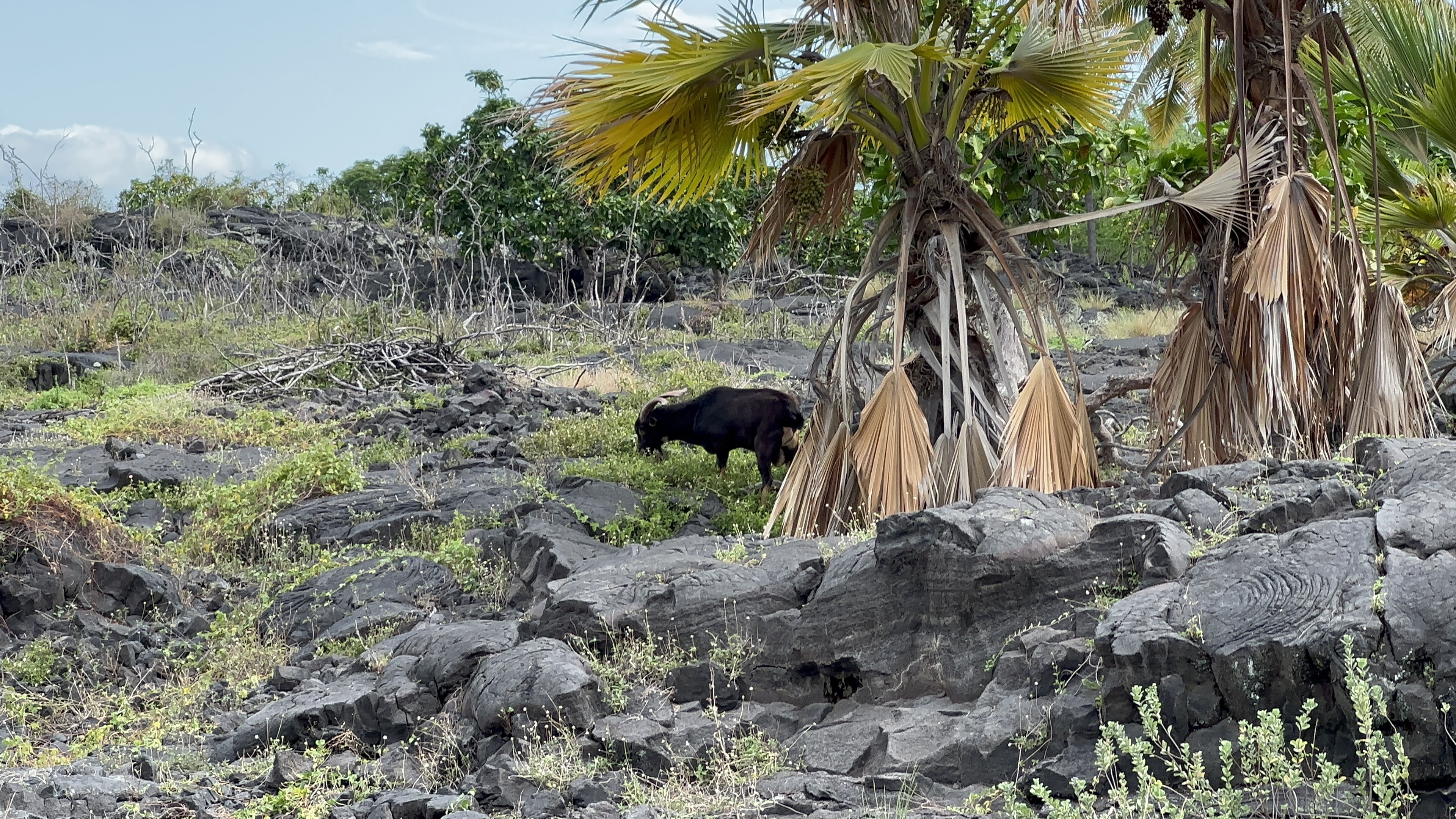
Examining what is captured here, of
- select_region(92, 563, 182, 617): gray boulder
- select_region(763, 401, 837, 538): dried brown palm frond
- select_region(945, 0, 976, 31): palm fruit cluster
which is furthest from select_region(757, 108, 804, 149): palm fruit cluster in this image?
select_region(92, 563, 182, 617): gray boulder

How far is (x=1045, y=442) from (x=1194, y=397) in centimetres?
132

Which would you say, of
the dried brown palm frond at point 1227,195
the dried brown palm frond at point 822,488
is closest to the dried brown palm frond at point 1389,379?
the dried brown palm frond at point 1227,195

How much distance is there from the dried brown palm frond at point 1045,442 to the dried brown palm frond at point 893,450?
47cm

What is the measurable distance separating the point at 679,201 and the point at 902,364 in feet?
7.82

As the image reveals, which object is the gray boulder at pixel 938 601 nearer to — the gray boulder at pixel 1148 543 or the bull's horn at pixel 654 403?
the gray boulder at pixel 1148 543

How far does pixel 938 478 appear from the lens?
8.00 meters

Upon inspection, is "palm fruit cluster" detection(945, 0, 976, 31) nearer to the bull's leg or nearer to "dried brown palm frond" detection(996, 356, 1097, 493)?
"dried brown palm frond" detection(996, 356, 1097, 493)

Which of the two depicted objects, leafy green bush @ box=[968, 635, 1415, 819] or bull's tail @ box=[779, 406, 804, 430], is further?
bull's tail @ box=[779, 406, 804, 430]

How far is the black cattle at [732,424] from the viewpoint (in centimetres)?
1012

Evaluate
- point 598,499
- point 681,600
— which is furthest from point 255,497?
point 681,600

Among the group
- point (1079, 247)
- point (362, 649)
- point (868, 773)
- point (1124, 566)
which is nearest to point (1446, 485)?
point (1124, 566)

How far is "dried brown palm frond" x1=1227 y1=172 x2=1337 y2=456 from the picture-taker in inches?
297

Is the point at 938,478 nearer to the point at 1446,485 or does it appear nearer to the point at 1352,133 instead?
the point at 1446,485

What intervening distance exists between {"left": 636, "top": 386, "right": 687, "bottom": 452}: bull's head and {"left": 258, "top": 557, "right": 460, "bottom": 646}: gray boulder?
3.00 metres
